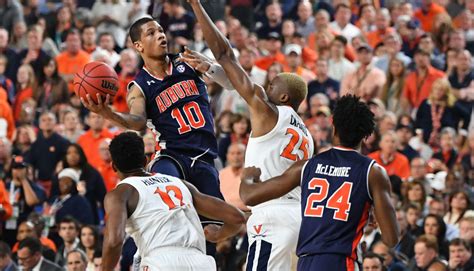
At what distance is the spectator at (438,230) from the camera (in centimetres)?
1304

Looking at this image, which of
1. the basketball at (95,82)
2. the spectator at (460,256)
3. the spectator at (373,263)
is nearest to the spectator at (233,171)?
the spectator at (373,263)

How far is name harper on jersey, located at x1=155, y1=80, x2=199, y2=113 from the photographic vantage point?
32.5ft

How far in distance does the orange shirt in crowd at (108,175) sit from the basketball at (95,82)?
622cm

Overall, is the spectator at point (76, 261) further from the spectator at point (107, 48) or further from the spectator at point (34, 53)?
the spectator at point (107, 48)

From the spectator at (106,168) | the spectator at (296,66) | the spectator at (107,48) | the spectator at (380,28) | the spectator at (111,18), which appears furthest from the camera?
the spectator at (111,18)

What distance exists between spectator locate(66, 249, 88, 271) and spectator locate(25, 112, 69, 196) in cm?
307

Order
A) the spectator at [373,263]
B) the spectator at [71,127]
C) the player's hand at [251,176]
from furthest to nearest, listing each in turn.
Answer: the spectator at [71,127], the spectator at [373,263], the player's hand at [251,176]

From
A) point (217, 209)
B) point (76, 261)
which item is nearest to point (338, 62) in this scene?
point (76, 261)

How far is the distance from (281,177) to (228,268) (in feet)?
18.7

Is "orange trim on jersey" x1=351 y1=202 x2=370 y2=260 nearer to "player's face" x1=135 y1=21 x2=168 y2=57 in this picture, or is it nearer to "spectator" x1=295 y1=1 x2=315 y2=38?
"player's face" x1=135 y1=21 x2=168 y2=57

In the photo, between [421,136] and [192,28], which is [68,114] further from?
[421,136]

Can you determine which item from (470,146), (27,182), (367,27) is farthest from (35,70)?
(470,146)

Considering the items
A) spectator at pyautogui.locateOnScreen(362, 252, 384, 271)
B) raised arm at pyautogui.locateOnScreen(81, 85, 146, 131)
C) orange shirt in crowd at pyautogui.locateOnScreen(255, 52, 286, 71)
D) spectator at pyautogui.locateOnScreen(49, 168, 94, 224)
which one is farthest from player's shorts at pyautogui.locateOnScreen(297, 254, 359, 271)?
orange shirt in crowd at pyautogui.locateOnScreen(255, 52, 286, 71)

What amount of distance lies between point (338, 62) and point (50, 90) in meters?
4.41
